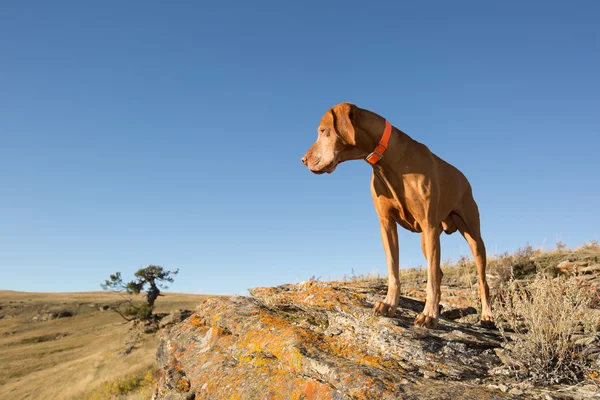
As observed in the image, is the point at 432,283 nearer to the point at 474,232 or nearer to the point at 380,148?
the point at 380,148

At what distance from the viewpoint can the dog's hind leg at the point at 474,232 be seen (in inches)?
221

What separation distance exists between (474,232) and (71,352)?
36741 millimetres

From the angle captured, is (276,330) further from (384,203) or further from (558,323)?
(558,323)

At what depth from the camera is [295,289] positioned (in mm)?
6258

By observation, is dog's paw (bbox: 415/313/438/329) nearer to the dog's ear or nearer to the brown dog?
the brown dog

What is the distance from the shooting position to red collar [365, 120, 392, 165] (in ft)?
14.3

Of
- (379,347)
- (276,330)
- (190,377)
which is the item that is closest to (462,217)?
(379,347)

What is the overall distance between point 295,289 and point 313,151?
2.75 m

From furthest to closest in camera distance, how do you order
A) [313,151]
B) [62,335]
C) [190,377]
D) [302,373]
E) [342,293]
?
[62,335] < [342,293] < [190,377] < [313,151] < [302,373]

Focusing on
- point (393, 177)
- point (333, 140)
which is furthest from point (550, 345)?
point (333, 140)

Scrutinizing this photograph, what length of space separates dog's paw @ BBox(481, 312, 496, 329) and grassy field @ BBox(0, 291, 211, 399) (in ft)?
33.9

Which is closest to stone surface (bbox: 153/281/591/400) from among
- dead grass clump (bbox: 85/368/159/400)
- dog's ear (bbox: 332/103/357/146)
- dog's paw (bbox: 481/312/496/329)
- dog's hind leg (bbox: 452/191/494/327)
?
dog's paw (bbox: 481/312/496/329)

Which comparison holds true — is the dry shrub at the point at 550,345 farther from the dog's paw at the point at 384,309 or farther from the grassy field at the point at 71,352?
the grassy field at the point at 71,352

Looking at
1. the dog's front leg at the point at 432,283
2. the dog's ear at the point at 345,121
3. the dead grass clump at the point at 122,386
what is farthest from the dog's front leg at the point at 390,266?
the dead grass clump at the point at 122,386
